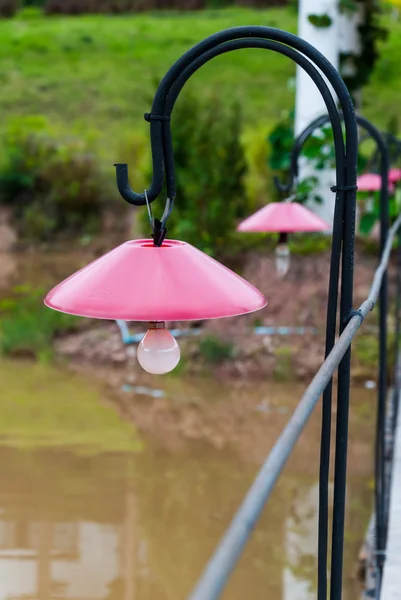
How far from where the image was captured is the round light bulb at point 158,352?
5.13 feet

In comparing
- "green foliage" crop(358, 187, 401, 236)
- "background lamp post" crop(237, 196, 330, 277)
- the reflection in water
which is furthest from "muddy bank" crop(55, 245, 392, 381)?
"background lamp post" crop(237, 196, 330, 277)

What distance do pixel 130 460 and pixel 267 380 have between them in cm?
187

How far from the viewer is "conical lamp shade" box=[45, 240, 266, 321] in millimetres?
1433

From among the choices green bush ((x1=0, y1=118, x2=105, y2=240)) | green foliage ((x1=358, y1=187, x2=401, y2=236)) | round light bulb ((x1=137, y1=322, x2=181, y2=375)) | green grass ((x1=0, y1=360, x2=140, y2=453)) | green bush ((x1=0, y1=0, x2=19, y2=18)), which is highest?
green bush ((x1=0, y1=0, x2=19, y2=18))

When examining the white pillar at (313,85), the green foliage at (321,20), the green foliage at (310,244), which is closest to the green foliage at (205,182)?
the green foliage at (310,244)

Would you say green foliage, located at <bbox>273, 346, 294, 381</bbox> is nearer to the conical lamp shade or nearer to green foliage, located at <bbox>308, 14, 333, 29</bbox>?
green foliage, located at <bbox>308, 14, 333, 29</bbox>

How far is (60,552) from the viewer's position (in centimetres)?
397

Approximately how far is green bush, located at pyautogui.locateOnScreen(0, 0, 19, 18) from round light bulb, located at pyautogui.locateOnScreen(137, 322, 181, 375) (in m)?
25.4

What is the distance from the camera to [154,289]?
4.79 feet

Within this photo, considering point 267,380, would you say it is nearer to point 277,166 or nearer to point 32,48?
point 277,166

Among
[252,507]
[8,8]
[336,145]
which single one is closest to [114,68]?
[8,8]

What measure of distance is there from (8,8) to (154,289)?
1013 inches

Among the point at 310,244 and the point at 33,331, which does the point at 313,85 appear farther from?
the point at 33,331

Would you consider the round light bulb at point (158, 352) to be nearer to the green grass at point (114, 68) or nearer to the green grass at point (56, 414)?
the green grass at point (56, 414)
